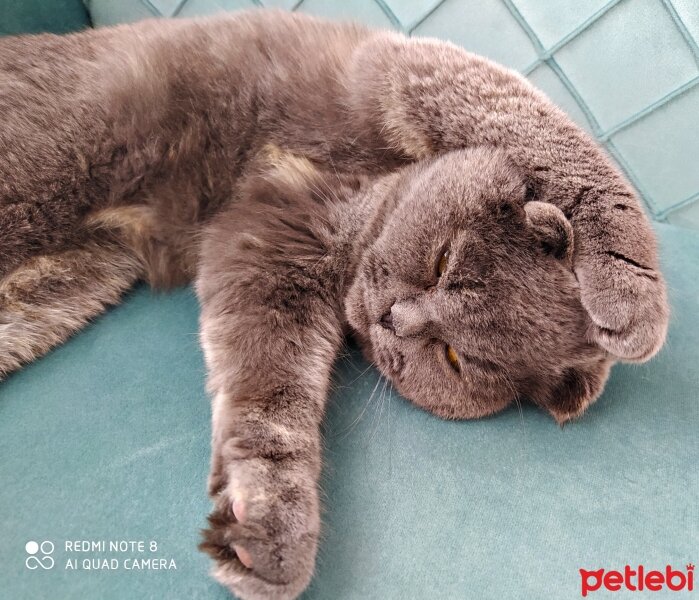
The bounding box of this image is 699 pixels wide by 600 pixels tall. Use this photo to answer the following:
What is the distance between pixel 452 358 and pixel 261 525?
427mm

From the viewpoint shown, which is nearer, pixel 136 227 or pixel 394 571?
pixel 394 571

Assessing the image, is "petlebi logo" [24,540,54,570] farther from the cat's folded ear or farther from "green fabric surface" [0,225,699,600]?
the cat's folded ear

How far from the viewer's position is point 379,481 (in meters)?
0.89

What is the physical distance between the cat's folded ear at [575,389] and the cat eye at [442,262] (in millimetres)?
253

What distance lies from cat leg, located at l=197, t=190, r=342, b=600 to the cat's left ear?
0.39m

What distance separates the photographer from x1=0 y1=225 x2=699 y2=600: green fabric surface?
2.55 ft

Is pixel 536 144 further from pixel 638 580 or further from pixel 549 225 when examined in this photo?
pixel 638 580

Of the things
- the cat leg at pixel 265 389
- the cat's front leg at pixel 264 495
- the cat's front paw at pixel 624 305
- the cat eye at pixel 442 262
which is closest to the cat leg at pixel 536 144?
the cat's front paw at pixel 624 305

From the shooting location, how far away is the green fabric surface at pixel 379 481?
0.78 m

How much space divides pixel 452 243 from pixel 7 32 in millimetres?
1273

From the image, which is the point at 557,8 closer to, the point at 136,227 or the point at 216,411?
the point at 136,227

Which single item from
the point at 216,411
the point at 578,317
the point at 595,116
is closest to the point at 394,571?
the point at 216,411

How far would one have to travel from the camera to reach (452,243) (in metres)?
0.94

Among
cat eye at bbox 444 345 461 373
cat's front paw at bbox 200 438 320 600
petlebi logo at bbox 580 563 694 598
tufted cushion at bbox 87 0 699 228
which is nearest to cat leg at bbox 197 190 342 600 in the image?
cat's front paw at bbox 200 438 320 600
